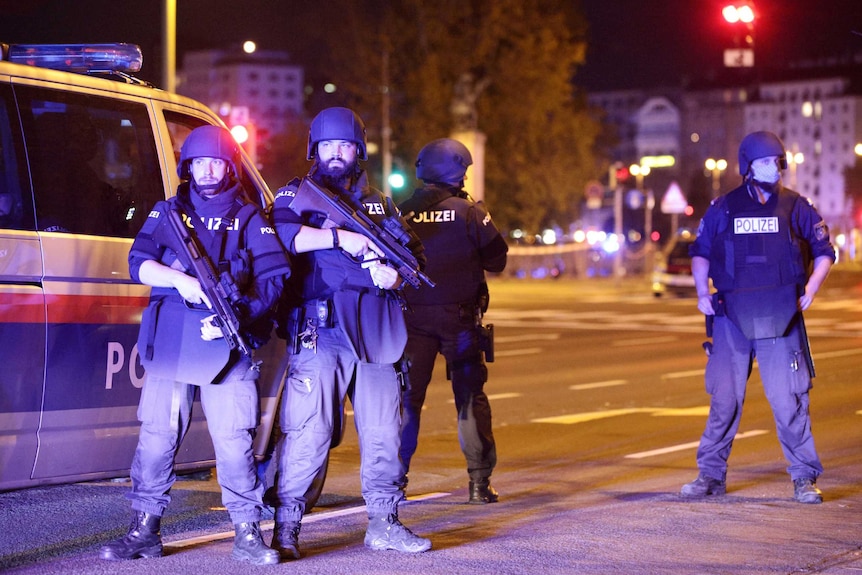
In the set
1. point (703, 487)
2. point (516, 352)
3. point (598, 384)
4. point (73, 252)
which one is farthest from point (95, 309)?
point (516, 352)

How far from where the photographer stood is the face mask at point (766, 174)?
7156 millimetres

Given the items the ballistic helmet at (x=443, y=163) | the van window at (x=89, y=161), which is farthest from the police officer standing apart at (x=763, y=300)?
the van window at (x=89, y=161)

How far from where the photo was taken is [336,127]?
18.6 ft

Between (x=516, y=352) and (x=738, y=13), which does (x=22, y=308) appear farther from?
(x=738, y=13)

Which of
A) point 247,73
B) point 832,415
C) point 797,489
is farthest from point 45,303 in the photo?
point 247,73

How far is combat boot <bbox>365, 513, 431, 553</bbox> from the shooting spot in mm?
5707

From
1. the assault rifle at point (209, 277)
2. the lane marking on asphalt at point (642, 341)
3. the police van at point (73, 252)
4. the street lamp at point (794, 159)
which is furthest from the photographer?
the street lamp at point (794, 159)

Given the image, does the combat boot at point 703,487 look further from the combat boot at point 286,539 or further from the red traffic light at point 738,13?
the red traffic light at point 738,13

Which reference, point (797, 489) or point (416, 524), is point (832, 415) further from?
point (416, 524)

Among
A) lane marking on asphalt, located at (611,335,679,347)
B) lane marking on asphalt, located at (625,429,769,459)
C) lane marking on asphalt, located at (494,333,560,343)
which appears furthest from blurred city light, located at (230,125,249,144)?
lane marking on asphalt, located at (625,429,769,459)

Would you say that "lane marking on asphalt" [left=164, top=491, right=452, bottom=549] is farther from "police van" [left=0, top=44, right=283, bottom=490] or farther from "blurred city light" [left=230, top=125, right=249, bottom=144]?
"blurred city light" [left=230, top=125, right=249, bottom=144]

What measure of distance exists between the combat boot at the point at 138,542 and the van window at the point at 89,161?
1.26 meters

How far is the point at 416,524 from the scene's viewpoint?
6426mm

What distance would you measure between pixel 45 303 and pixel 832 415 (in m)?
7.56
